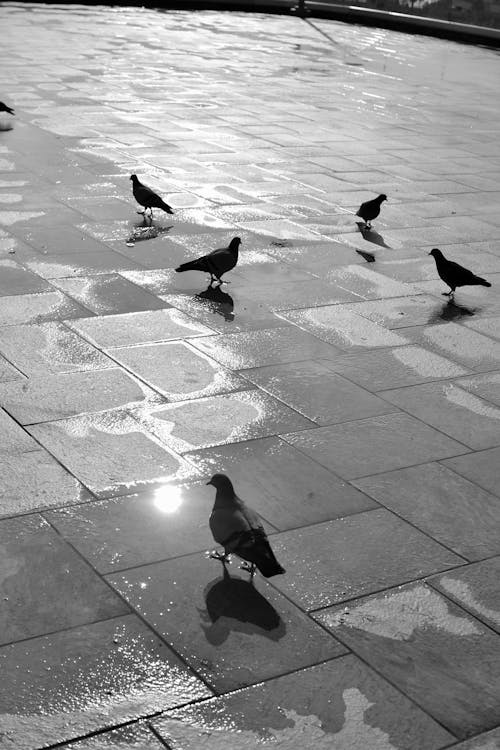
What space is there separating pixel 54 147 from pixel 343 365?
754 cm

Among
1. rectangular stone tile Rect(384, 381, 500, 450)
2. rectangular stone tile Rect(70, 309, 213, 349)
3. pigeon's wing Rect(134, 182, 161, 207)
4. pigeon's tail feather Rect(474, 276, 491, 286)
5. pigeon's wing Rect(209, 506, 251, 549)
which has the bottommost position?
rectangular stone tile Rect(384, 381, 500, 450)

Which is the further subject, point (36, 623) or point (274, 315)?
point (274, 315)

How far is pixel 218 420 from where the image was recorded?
6902 millimetres

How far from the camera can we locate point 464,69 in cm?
2862

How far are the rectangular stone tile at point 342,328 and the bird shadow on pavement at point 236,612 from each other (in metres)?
3.55

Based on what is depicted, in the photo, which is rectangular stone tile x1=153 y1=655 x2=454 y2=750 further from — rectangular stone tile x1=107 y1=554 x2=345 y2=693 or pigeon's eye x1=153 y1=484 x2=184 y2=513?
pigeon's eye x1=153 y1=484 x2=184 y2=513

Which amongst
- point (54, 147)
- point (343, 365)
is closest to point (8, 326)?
point (343, 365)

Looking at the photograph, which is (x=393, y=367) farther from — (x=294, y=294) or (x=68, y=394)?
(x=68, y=394)

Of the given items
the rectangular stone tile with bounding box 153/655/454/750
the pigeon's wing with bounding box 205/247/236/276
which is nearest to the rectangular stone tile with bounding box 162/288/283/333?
the pigeon's wing with bounding box 205/247/236/276

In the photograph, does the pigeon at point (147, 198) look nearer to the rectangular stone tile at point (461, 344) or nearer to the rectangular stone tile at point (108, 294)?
the rectangular stone tile at point (108, 294)

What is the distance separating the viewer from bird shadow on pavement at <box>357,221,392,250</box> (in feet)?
36.9

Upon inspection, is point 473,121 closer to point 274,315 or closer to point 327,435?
point 274,315

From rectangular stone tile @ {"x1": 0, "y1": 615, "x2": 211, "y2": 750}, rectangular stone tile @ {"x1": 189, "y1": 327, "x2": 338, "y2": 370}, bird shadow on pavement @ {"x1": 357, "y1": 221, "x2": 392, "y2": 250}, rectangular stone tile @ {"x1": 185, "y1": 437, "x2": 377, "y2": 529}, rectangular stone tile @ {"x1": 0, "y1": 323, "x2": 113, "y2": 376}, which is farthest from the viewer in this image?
bird shadow on pavement @ {"x1": 357, "y1": 221, "x2": 392, "y2": 250}

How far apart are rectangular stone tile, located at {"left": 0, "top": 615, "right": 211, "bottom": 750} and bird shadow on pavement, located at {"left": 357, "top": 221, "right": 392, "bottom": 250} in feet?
23.6
